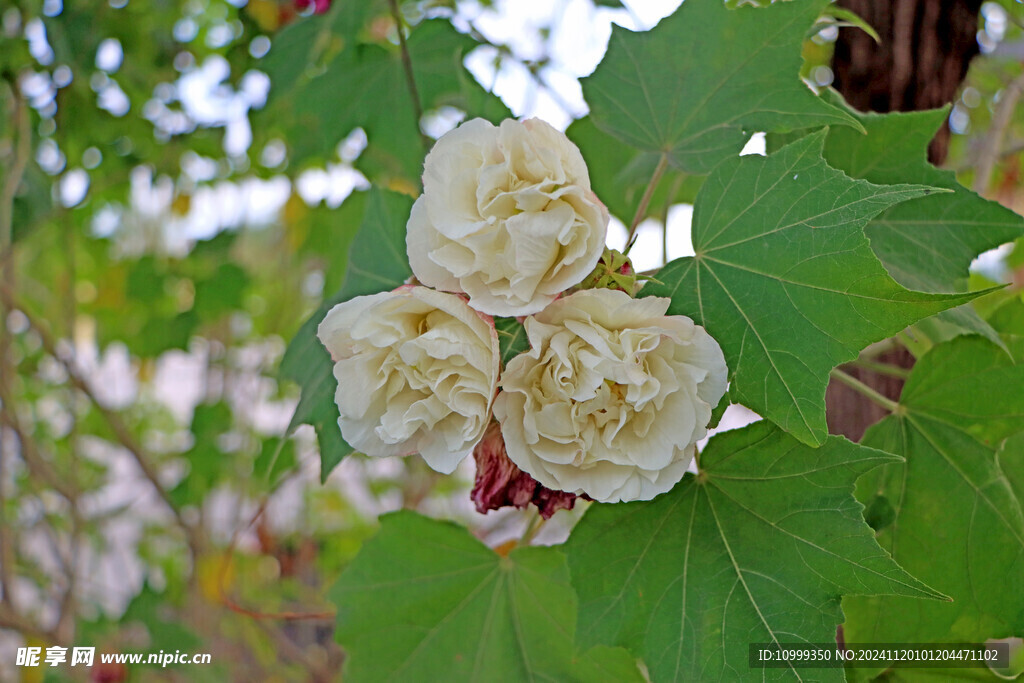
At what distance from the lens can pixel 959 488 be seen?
18.1 inches

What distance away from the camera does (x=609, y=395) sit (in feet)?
1.15

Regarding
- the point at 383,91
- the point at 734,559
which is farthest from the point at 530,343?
the point at 383,91

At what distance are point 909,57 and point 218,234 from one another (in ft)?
3.19

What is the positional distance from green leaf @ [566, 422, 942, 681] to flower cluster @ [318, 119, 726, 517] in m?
0.07

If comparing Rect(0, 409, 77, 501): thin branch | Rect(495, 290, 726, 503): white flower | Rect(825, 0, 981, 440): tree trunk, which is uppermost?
Rect(825, 0, 981, 440): tree trunk

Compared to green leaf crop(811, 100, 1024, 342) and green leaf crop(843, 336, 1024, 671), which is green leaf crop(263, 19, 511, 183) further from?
green leaf crop(843, 336, 1024, 671)

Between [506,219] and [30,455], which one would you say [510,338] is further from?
[30,455]

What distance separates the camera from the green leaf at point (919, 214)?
47cm

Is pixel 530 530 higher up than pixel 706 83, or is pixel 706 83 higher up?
pixel 706 83

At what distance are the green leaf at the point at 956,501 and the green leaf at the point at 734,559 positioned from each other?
0.33 feet

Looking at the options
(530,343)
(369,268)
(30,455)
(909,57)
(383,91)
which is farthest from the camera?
(30,455)

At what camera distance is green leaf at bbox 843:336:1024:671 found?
1.45 ft

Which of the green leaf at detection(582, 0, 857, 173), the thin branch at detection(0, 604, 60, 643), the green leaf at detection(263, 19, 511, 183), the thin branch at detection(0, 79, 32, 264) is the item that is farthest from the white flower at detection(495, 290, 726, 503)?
the thin branch at detection(0, 604, 60, 643)

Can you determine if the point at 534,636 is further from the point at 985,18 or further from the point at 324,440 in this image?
the point at 985,18
